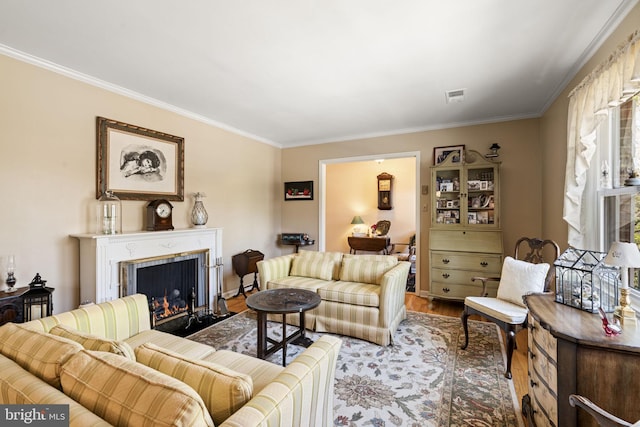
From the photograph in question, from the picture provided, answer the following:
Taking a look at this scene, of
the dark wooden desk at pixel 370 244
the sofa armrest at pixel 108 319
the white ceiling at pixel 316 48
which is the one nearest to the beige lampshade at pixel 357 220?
the dark wooden desk at pixel 370 244

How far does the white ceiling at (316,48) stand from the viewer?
181 cm

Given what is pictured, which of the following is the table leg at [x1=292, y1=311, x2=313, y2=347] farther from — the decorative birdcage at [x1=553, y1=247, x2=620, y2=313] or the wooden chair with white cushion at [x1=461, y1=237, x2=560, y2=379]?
the decorative birdcage at [x1=553, y1=247, x2=620, y2=313]

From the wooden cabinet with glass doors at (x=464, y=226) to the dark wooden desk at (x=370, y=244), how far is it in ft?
7.67

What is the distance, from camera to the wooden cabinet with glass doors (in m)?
3.61

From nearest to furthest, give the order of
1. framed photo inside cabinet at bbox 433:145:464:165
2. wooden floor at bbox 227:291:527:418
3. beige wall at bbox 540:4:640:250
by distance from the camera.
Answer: wooden floor at bbox 227:291:527:418 → beige wall at bbox 540:4:640:250 → framed photo inside cabinet at bbox 433:145:464:165

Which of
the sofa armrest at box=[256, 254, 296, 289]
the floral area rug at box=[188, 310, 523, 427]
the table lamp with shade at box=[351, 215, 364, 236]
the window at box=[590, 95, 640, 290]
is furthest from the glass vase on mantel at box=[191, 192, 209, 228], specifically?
the window at box=[590, 95, 640, 290]

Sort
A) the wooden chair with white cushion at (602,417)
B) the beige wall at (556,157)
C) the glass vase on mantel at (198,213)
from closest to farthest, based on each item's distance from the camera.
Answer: the wooden chair with white cushion at (602,417), the beige wall at (556,157), the glass vase on mantel at (198,213)

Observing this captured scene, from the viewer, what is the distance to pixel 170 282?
334cm

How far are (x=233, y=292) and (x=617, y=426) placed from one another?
419 centimetres

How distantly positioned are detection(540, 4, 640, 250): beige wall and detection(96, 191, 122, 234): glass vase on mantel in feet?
14.6

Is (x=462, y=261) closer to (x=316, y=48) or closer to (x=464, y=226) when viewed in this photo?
(x=464, y=226)

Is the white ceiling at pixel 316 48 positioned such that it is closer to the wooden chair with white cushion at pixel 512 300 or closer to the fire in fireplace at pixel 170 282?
the wooden chair with white cushion at pixel 512 300

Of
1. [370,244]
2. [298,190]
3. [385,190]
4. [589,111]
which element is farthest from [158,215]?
[385,190]

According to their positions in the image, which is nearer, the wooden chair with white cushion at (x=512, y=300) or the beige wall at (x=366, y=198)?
the wooden chair with white cushion at (x=512, y=300)
